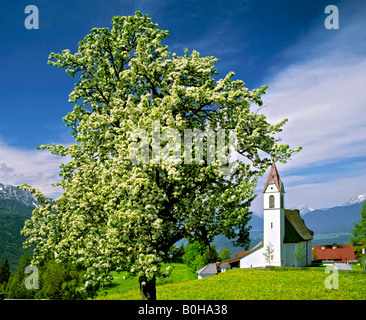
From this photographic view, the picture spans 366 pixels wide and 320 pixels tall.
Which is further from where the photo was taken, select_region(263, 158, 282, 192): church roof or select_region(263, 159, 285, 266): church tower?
select_region(263, 158, 282, 192): church roof

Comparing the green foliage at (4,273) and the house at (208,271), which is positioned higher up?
the house at (208,271)

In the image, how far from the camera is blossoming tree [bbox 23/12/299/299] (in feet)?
52.9

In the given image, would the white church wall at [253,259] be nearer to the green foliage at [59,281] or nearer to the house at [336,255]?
the green foliage at [59,281]

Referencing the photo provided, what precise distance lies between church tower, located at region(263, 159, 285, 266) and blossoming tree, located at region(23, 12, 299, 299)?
81726 mm

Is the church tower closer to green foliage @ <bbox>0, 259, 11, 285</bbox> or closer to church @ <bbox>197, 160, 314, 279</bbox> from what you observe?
church @ <bbox>197, 160, 314, 279</bbox>

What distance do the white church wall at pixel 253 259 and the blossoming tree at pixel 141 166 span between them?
8288 cm

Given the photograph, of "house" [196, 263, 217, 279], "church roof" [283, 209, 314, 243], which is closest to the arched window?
"church roof" [283, 209, 314, 243]

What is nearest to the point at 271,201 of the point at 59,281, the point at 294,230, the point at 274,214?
the point at 274,214

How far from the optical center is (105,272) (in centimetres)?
1623

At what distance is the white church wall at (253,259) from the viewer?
97.4 m

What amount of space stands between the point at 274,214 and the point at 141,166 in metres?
89.7

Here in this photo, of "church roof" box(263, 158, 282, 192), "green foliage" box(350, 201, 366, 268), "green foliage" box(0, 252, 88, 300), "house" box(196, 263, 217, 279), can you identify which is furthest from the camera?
"church roof" box(263, 158, 282, 192)

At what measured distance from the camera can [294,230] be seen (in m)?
107

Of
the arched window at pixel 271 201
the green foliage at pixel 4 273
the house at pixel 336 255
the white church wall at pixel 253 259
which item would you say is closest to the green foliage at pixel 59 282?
the white church wall at pixel 253 259
